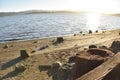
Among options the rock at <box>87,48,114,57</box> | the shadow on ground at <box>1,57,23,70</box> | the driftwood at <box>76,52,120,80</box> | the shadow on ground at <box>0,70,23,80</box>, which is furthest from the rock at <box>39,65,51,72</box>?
the driftwood at <box>76,52,120,80</box>

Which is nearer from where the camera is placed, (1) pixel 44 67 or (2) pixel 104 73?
(2) pixel 104 73

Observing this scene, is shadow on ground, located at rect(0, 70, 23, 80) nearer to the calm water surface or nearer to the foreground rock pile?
the foreground rock pile

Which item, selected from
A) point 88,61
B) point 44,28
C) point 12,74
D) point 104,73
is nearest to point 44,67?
point 12,74

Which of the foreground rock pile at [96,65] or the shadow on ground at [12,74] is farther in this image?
the shadow on ground at [12,74]

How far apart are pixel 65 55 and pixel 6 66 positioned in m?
4.05

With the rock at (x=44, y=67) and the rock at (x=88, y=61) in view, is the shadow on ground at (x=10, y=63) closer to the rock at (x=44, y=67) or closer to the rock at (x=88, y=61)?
the rock at (x=44, y=67)

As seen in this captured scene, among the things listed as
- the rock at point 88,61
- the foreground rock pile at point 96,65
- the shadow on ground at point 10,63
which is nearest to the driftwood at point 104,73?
the foreground rock pile at point 96,65

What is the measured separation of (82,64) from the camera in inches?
157

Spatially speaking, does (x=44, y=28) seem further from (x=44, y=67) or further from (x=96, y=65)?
(x=96, y=65)

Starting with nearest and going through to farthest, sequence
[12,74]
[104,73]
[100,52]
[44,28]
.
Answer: [104,73] → [100,52] → [12,74] → [44,28]

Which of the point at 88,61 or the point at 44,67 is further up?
the point at 88,61

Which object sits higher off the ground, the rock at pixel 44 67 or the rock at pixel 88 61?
the rock at pixel 88 61

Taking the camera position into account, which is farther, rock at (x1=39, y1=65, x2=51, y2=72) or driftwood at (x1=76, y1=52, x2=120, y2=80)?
rock at (x1=39, y1=65, x2=51, y2=72)

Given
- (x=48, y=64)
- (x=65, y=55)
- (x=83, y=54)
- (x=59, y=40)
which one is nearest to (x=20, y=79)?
(x=48, y=64)
